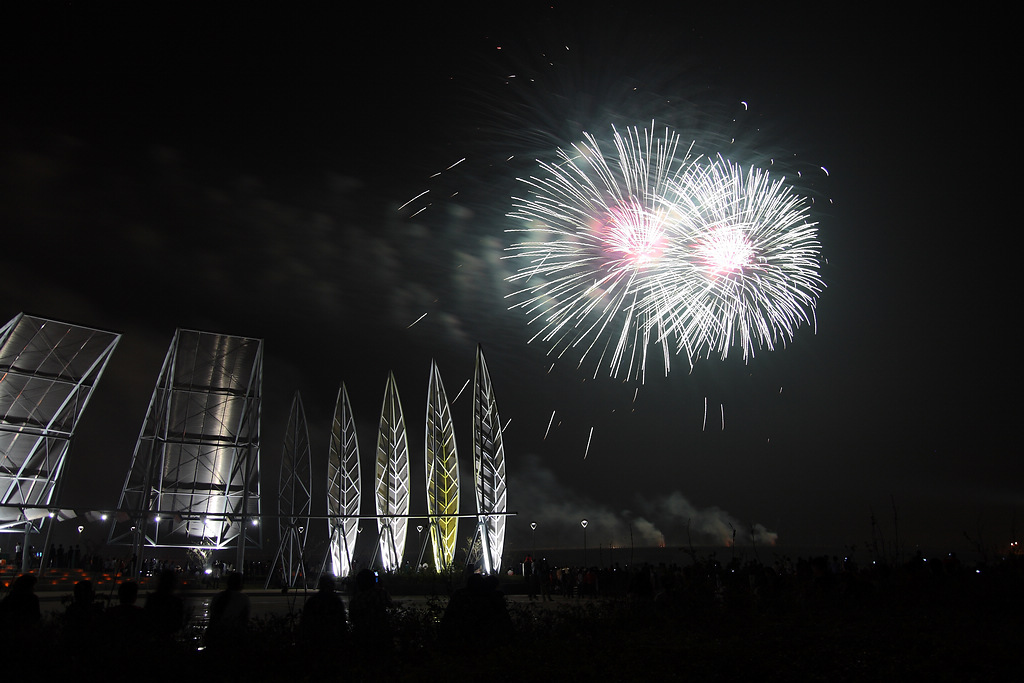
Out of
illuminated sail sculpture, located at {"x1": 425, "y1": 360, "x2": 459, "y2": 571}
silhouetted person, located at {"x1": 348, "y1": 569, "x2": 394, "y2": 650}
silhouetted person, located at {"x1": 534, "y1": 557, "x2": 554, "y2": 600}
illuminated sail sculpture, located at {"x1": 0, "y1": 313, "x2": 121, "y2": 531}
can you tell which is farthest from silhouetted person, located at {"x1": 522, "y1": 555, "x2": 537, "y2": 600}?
illuminated sail sculpture, located at {"x1": 0, "y1": 313, "x2": 121, "y2": 531}

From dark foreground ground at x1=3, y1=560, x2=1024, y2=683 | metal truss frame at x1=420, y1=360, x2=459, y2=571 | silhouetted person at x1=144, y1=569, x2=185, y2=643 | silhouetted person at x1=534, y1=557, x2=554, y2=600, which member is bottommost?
dark foreground ground at x1=3, y1=560, x2=1024, y2=683

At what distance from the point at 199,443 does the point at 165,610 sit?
80.7 feet

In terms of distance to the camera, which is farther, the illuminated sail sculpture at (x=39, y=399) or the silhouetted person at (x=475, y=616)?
the illuminated sail sculpture at (x=39, y=399)

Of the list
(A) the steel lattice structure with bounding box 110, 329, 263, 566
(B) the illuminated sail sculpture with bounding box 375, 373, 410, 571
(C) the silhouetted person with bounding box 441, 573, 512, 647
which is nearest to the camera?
(C) the silhouetted person with bounding box 441, 573, 512, 647

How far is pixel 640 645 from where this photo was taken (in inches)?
337

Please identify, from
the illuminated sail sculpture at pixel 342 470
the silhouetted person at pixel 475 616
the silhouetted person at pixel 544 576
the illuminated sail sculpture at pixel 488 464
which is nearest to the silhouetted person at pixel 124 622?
the silhouetted person at pixel 475 616

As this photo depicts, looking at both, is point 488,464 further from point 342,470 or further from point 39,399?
point 39,399

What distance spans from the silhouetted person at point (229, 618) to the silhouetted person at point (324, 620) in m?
0.68

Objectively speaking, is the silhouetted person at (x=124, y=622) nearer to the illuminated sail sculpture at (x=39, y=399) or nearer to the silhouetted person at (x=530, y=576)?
the silhouetted person at (x=530, y=576)

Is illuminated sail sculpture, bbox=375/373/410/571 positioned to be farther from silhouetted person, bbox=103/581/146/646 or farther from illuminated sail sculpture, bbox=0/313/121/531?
silhouetted person, bbox=103/581/146/646

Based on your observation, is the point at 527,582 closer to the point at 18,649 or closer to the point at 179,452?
the point at 179,452

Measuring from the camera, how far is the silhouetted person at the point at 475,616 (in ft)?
27.9

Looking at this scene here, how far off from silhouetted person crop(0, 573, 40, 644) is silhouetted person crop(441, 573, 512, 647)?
4.47 meters

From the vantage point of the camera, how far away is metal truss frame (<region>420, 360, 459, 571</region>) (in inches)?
1291
